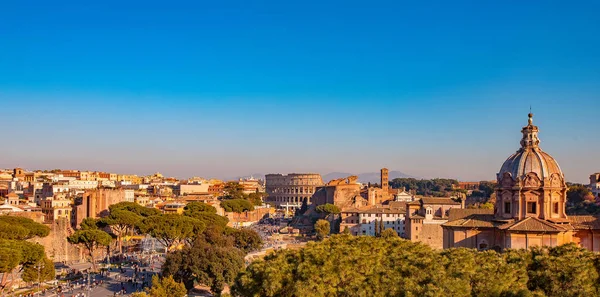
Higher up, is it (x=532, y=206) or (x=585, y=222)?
(x=532, y=206)

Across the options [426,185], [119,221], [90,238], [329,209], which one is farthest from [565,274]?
[426,185]

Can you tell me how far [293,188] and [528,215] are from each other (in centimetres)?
10641

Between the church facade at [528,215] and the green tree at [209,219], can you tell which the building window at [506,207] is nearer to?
the church facade at [528,215]

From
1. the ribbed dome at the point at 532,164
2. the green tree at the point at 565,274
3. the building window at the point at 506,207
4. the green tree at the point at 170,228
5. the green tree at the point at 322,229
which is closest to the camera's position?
the green tree at the point at 565,274

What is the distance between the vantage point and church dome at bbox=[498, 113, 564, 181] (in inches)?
1319

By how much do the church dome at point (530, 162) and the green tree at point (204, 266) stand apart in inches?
717

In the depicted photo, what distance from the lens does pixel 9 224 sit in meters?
41.9

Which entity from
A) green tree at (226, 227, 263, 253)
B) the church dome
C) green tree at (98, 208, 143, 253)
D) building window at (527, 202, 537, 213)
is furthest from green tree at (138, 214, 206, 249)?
building window at (527, 202, 537, 213)

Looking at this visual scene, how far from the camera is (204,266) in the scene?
36.5 metres

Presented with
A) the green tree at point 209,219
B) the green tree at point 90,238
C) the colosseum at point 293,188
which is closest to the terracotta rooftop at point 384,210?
the green tree at point 209,219

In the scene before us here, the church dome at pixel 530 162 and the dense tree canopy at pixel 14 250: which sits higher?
the church dome at pixel 530 162

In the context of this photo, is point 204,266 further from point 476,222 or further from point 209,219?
point 209,219

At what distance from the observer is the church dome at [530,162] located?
110 ft

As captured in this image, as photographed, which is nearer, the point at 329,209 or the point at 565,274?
the point at 565,274
